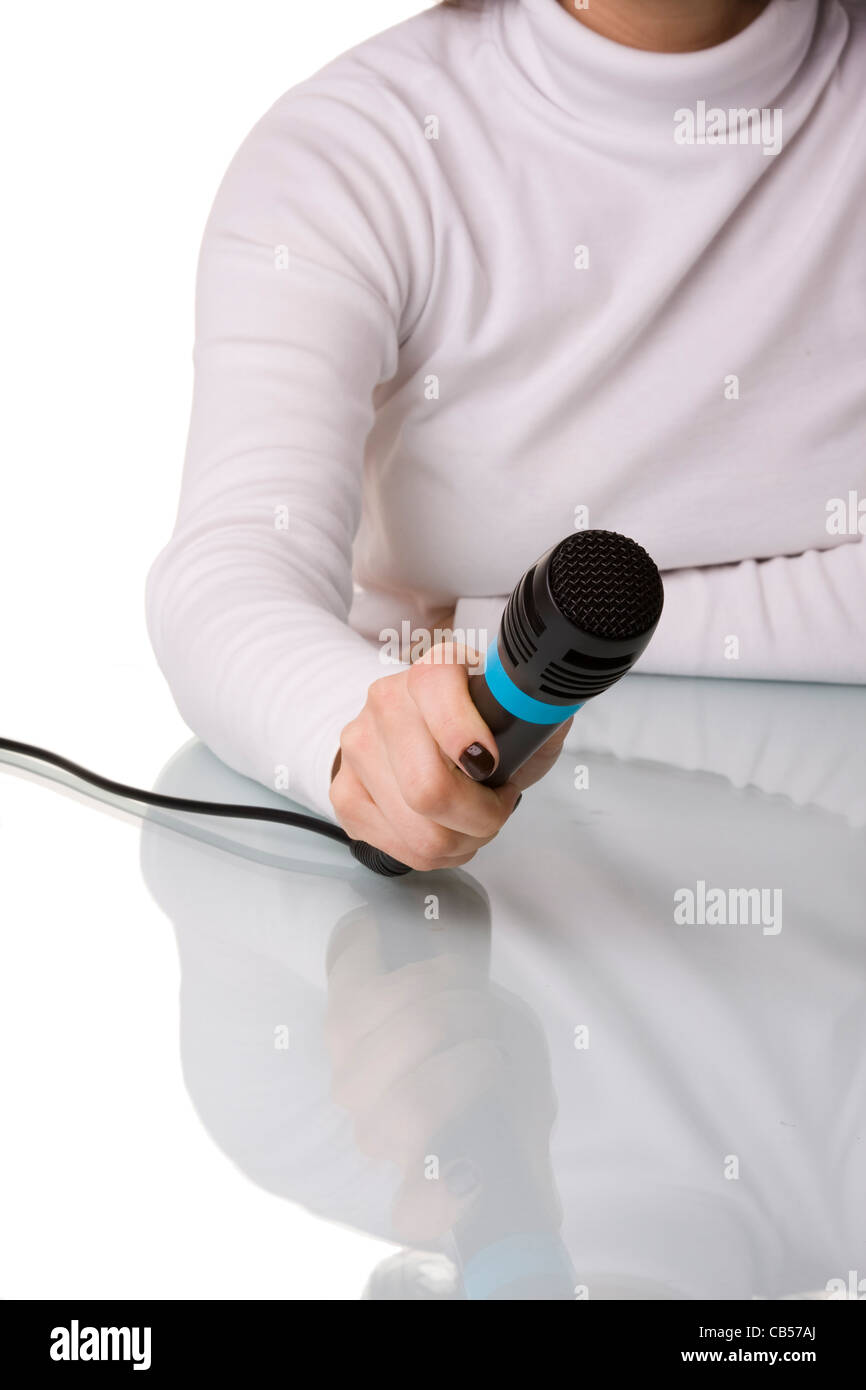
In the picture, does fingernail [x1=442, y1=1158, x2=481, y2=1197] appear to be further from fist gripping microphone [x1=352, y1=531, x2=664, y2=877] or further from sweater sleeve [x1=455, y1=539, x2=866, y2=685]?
sweater sleeve [x1=455, y1=539, x2=866, y2=685]

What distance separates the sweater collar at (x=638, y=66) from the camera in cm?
89

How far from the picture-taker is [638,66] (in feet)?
2.92

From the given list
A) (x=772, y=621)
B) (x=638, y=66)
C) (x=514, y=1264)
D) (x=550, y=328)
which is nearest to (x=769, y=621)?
(x=772, y=621)

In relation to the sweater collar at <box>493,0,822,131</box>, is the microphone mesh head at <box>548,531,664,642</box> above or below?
below

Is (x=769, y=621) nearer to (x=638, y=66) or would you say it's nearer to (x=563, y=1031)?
(x=638, y=66)

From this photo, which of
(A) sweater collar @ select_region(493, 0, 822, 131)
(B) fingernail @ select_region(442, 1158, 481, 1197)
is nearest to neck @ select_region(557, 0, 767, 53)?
(A) sweater collar @ select_region(493, 0, 822, 131)

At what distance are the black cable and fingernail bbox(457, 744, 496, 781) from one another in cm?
16

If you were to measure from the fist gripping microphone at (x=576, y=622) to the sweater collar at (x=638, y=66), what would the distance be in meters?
0.59

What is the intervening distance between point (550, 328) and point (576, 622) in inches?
22.5

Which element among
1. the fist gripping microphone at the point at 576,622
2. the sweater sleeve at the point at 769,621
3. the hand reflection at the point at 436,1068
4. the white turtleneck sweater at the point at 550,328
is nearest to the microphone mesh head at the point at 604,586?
the fist gripping microphone at the point at 576,622

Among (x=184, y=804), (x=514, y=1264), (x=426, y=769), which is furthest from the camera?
(x=184, y=804)

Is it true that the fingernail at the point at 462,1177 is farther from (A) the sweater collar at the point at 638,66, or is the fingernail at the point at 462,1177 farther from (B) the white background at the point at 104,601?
(A) the sweater collar at the point at 638,66

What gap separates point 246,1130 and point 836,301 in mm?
760

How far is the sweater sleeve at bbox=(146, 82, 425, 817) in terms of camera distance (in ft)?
2.22
